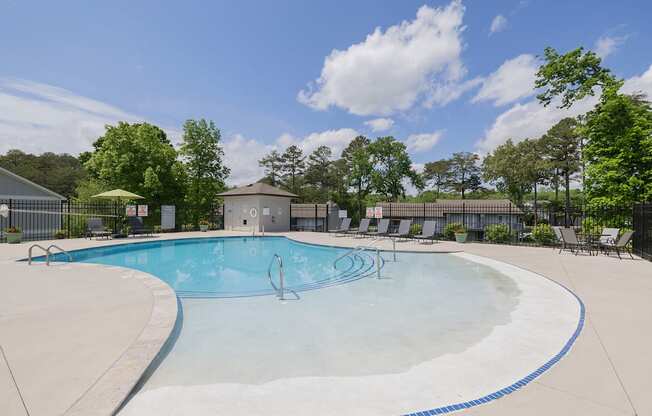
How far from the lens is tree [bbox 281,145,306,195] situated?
46781mm

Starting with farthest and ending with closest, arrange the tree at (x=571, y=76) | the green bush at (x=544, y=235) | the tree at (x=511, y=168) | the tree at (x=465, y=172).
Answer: the tree at (x=465, y=172) → the tree at (x=511, y=168) → the tree at (x=571, y=76) → the green bush at (x=544, y=235)

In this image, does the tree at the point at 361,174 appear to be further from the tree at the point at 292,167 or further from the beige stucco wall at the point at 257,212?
the beige stucco wall at the point at 257,212

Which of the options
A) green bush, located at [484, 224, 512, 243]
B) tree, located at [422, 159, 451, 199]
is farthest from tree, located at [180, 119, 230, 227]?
tree, located at [422, 159, 451, 199]

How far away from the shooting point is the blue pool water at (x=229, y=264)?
7.45 meters

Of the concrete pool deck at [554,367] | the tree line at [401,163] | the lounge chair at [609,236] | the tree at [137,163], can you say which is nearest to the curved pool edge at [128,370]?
the concrete pool deck at [554,367]

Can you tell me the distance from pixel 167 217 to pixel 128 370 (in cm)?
1946

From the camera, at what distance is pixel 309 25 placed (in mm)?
13891

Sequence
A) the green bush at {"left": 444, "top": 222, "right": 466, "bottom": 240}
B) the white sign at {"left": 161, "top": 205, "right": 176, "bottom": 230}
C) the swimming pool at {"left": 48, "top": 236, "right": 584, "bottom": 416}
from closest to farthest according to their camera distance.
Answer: the swimming pool at {"left": 48, "top": 236, "right": 584, "bottom": 416} → the green bush at {"left": 444, "top": 222, "right": 466, "bottom": 240} → the white sign at {"left": 161, "top": 205, "right": 176, "bottom": 230}

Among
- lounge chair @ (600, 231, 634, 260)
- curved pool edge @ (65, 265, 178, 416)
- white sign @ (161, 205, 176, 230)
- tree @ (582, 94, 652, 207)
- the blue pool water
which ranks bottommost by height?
the blue pool water

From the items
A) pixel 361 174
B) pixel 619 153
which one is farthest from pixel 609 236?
pixel 361 174

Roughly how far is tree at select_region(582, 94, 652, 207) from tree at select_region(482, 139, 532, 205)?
81.1 ft

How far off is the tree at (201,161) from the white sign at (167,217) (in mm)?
3317

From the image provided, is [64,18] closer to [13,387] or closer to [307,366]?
[13,387]

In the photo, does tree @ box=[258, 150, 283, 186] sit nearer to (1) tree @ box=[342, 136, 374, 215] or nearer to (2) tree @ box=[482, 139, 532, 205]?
(1) tree @ box=[342, 136, 374, 215]
